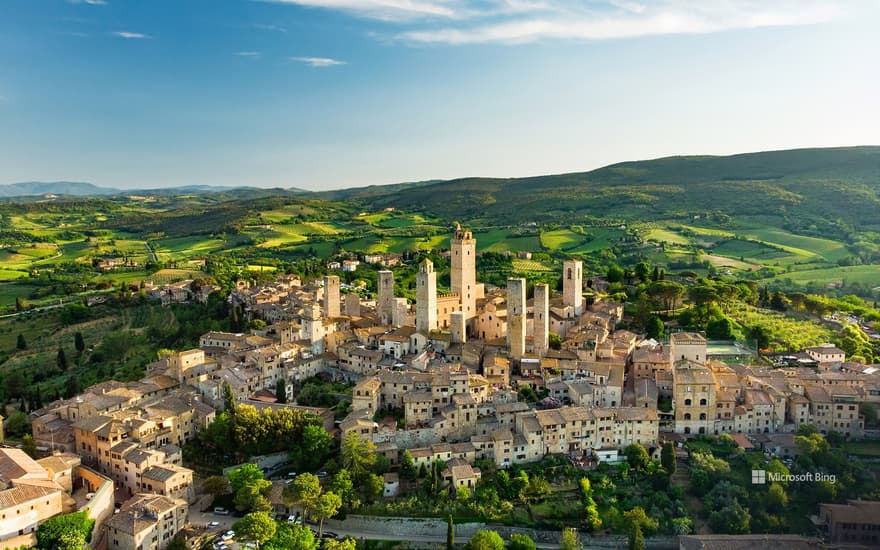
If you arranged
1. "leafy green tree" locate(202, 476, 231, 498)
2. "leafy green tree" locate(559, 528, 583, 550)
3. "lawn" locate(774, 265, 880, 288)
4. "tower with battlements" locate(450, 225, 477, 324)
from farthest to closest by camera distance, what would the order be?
"lawn" locate(774, 265, 880, 288)
"tower with battlements" locate(450, 225, 477, 324)
"leafy green tree" locate(202, 476, 231, 498)
"leafy green tree" locate(559, 528, 583, 550)

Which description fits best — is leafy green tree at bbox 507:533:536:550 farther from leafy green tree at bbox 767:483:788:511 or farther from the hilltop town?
leafy green tree at bbox 767:483:788:511

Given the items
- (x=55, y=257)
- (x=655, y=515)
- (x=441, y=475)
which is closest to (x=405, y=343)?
(x=441, y=475)

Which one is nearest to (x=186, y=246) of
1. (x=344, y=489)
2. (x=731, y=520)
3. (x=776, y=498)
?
(x=344, y=489)

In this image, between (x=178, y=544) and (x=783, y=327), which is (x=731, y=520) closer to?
(x=783, y=327)

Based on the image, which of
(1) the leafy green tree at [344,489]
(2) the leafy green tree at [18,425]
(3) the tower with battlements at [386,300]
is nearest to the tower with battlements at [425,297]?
(3) the tower with battlements at [386,300]

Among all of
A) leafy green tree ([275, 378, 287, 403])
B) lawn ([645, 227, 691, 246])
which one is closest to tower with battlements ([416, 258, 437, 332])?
leafy green tree ([275, 378, 287, 403])

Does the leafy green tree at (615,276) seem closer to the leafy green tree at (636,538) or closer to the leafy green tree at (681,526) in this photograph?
the leafy green tree at (681,526)

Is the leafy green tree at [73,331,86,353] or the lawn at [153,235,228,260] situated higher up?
the lawn at [153,235,228,260]
